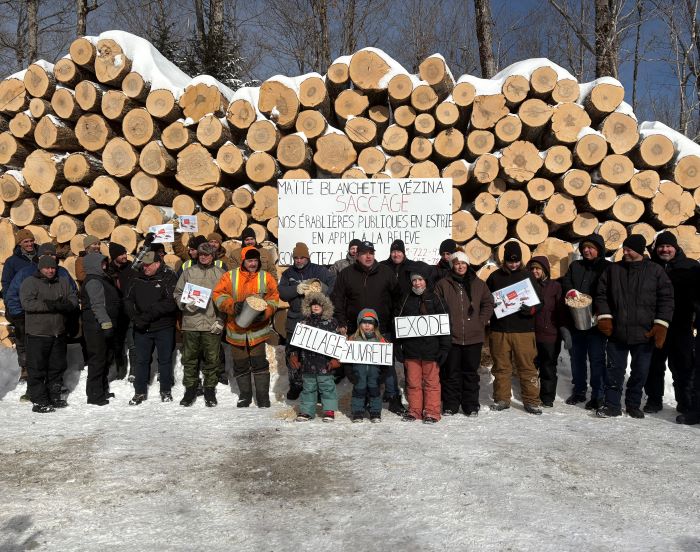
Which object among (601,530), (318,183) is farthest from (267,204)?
(601,530)

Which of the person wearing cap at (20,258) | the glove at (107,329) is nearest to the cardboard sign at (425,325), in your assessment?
the glove at (107,329)

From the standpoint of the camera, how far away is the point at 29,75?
300 inches

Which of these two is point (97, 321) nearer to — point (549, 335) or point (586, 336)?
point (549, 335)

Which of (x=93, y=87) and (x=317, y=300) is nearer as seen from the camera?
(x=317, y=300)

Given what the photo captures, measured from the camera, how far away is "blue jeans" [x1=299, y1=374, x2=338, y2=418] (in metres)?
5.33

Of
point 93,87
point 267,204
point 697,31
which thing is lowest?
point 267,204

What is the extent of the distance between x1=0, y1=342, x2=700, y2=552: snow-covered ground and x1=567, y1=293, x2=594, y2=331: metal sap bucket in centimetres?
89

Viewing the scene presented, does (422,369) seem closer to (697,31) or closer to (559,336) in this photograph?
(559,336)

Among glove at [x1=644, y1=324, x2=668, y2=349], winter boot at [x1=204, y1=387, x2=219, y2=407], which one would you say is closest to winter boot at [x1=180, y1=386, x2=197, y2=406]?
winter boot at [x1=204, y1=387, x2=219, y2=407]

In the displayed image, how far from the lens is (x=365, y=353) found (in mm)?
5316

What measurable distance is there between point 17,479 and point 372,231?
4705 millimetres

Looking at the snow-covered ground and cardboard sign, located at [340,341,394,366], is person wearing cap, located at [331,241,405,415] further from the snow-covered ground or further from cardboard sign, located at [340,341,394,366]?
the snow-covered ground

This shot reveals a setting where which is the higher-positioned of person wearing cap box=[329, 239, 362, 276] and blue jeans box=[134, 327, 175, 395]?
person wearing cap box=[329, 239, 362, 276]

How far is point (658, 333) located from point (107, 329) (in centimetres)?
560
